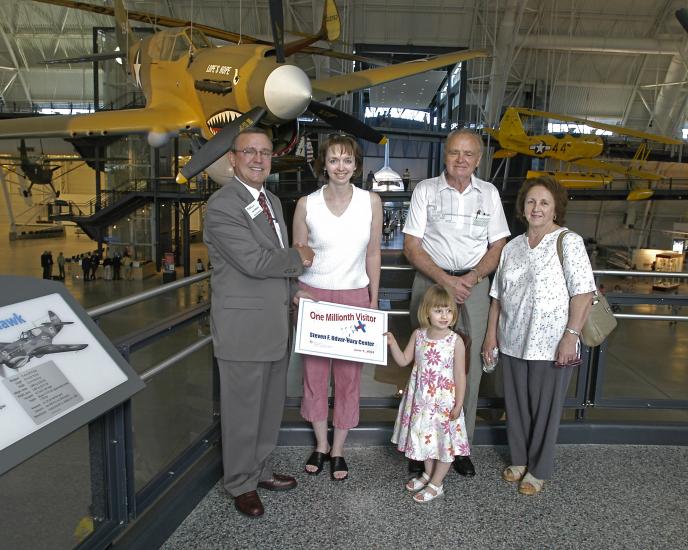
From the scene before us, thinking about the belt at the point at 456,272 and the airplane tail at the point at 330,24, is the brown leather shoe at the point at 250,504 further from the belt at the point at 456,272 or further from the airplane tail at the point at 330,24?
the airplane tail at the point at 330,24

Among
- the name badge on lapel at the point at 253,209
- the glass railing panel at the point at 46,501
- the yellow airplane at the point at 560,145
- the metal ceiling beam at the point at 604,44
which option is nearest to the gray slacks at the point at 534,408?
the name badge on lapel at the point at 253,209

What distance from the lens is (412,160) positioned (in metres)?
36.3

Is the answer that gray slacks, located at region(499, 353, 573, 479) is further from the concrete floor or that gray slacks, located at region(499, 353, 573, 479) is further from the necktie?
the necktie

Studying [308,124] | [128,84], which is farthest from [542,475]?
[128,84]

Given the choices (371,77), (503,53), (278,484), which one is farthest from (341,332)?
(503,53)

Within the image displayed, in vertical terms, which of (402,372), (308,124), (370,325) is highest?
(308,124)

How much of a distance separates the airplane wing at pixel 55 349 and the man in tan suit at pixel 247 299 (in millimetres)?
732

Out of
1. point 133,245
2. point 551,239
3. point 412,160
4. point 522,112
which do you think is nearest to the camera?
point 551,239

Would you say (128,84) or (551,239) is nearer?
(551,239)

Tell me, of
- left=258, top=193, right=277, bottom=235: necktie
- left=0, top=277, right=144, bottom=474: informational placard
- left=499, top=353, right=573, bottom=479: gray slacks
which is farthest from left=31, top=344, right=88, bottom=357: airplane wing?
left=499, top=353, right=573, bottom=479: gray slacks

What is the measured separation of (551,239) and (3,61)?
120 feet

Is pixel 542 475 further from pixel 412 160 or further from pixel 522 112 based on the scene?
pixel 412 160

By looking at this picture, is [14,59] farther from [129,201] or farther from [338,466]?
[338,466]

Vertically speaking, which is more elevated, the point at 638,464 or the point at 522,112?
the point at 522,112
